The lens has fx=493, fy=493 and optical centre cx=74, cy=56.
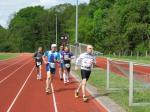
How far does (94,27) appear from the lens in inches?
4289

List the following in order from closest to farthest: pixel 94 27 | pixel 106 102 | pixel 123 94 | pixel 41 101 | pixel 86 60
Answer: pixel 106 102, pixel 41 101, pixel 86 60, pixel 123 94, pixel 94 27

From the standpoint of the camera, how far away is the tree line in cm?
8494

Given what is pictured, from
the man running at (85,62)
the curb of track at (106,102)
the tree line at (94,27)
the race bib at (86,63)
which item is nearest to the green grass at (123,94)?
the curb of track at (106,102)

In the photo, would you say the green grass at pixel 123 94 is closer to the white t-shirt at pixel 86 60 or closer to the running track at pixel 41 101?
the running track at pixel 41 101

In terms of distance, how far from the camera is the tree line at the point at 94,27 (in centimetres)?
8494

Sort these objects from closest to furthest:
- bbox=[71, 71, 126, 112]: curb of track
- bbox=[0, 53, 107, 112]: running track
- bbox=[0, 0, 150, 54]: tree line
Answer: bbox=[71, 71, 126, 112]: curb of track, bbox=[0, 53, 107, 112]: running track, bbox=[0, 0, 150, 54]: tree line

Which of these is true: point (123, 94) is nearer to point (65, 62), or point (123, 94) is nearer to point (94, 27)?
point (65, 62)

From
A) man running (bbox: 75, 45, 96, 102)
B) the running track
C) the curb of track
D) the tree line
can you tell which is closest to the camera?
the curb of track

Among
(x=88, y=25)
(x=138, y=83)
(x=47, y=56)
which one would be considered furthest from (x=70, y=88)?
(x=88, y=25)

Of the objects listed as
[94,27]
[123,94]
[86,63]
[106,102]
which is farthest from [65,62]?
[94,27]

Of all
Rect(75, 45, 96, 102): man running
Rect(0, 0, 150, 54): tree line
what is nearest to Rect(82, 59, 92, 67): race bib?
Rect(75, 45, 96, 102): man running

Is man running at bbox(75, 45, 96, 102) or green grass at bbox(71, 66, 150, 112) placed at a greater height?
man running at bbox(75, 45, 96, 102)

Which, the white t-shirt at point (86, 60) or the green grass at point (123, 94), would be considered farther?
the white t-shirt at point (86, 60)

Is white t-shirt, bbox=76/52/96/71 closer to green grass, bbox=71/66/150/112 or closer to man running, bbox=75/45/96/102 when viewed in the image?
man running, bbox=75/45/96/102
